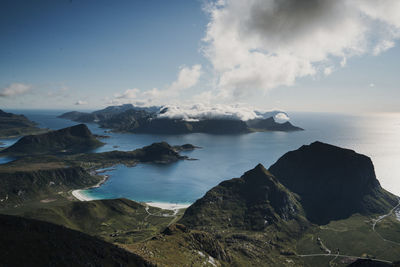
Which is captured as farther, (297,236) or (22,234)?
(297,236)

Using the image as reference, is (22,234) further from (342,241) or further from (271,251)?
(342,241)

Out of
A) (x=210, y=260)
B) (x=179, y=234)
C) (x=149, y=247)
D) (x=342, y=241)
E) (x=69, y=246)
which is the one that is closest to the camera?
(x=69, y=246)

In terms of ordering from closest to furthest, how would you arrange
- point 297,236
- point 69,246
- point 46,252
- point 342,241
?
point 46,252 < point 69,246 < point 342,241 < point 297,236

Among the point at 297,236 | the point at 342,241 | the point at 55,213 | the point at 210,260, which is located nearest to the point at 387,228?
the point at 342,241

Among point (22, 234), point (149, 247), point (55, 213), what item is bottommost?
point (55, 213)

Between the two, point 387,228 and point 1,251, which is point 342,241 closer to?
point 387,228

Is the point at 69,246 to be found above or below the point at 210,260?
above
